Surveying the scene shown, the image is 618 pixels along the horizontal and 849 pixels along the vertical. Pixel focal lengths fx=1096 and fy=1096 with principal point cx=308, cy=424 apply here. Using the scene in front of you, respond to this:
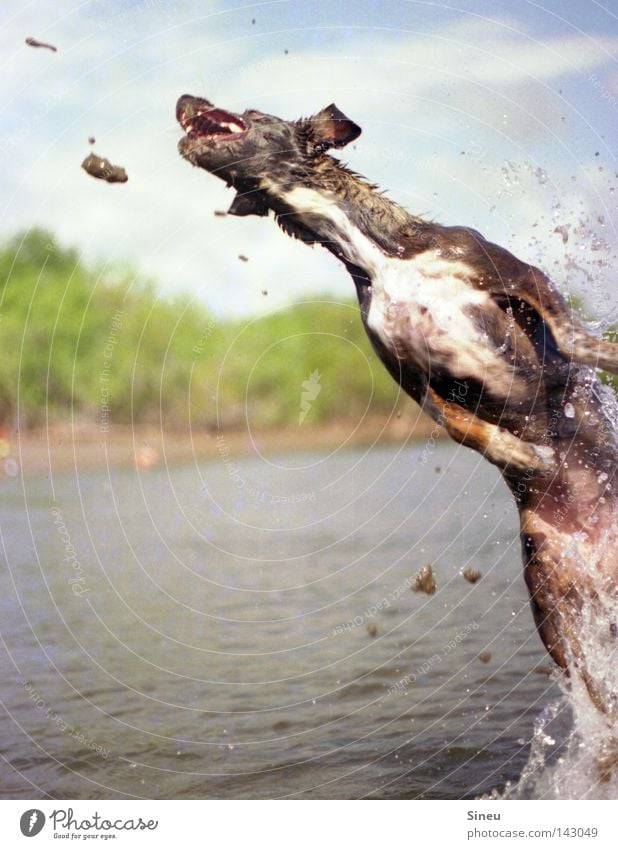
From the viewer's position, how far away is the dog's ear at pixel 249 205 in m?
3.58

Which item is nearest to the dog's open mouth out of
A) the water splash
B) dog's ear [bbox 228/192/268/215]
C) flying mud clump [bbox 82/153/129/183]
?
dog's ear [bbox 228/192/268/215]

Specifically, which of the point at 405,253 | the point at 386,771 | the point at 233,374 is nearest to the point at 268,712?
the point at 386,771

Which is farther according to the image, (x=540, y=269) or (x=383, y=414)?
(x=383, y=414)

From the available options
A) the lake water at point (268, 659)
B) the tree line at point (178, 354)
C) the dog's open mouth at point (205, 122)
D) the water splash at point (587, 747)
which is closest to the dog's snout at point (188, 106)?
the dog's open mouth at point (205, 122)

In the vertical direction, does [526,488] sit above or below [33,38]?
below

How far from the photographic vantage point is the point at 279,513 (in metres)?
7.70

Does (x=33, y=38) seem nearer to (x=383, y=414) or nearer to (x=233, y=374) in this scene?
(x=233, y=374)

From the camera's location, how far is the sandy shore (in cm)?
479

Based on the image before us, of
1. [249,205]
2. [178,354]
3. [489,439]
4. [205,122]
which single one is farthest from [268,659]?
[205,122]

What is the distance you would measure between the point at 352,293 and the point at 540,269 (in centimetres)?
84

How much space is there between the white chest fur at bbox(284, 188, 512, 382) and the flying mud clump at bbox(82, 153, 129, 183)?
0.80m

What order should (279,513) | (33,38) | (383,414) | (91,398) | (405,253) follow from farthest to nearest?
(279,513) < (383,414) < (91,398) < (33,38) < (405,253)

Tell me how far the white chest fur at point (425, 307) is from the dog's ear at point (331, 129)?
22 cm
